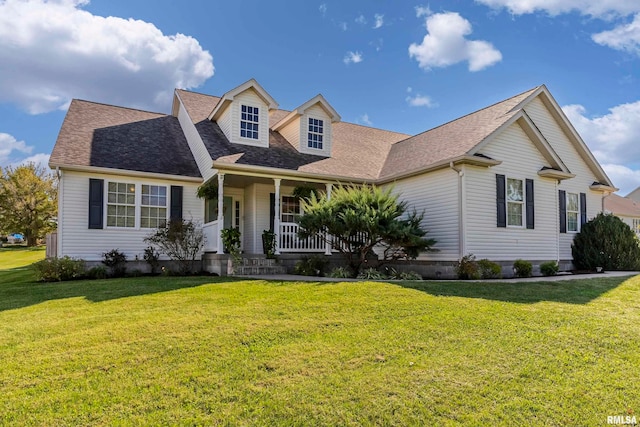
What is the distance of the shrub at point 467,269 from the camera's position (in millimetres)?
11375

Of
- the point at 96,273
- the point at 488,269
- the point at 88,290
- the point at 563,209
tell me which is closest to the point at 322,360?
the point at 88,290

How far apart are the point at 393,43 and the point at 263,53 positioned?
557cm

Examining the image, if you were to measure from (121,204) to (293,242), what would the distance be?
5.86 metres

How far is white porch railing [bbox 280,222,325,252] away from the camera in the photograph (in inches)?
542

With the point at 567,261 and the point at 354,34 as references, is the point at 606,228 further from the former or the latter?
the point at 354,34

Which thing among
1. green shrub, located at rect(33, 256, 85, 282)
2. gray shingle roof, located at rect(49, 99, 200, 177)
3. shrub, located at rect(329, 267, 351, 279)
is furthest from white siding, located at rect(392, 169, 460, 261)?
green shrub, located at rect(33, 256, 85, 282)

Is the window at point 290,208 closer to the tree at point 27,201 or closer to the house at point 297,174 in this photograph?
the house at point 297,174

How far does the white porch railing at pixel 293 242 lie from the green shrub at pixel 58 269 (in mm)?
6275

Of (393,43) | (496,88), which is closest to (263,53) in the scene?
(393,43)

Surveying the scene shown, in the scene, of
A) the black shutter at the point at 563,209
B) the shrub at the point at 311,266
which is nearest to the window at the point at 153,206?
the shrub at the point at 311,266

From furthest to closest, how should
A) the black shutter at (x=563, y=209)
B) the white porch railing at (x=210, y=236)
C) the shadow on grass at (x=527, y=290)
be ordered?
the black shutter at (x=563, y=209)
the white porch railing at (x=210, y=236)
the shadow on grass at (x=527, y=290)

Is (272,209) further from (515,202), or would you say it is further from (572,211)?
(572,211)

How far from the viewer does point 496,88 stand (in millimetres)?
17938

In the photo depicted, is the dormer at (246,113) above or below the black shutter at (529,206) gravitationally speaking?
above
